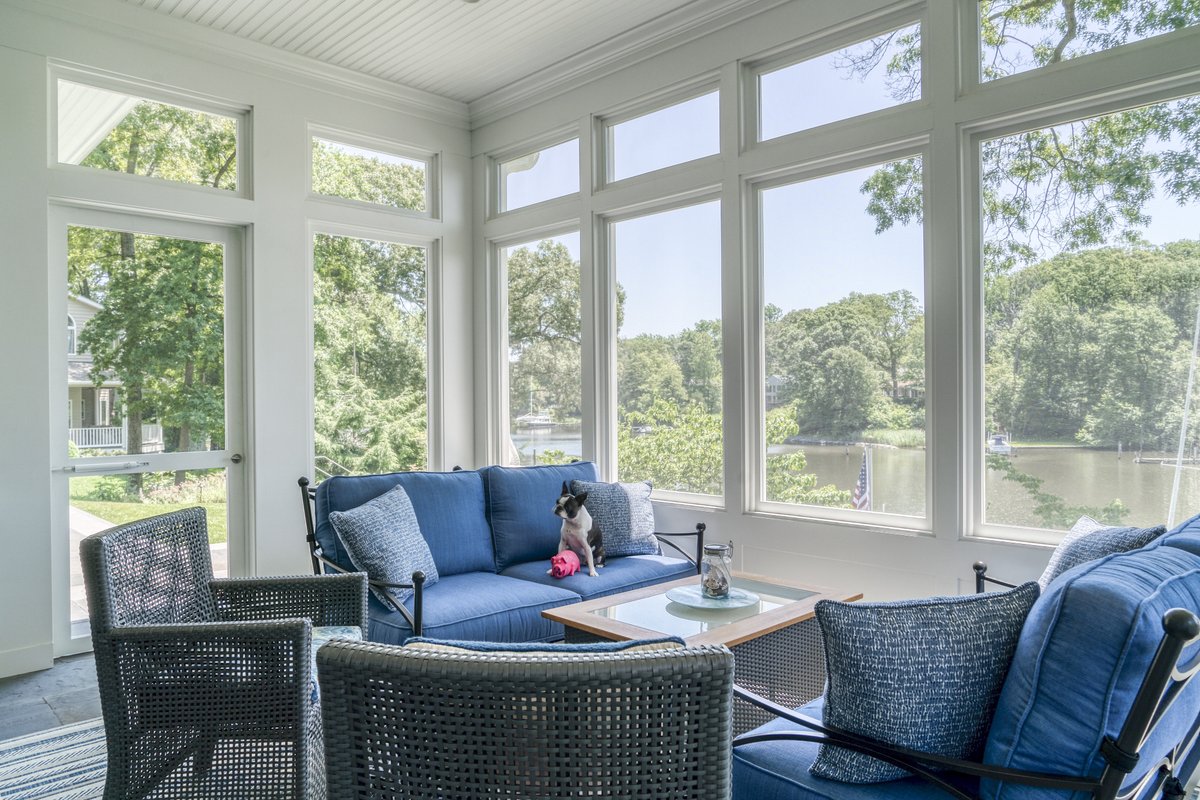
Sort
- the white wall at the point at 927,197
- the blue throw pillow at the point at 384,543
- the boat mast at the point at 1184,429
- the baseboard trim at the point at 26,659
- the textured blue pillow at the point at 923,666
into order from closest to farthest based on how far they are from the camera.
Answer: the textured blue pillow at the point at 923,666, the boat mast at the point at 1184,429, the white wall at the point at 927,197, the blue throw pillow at the point at 384,543, the baseboard trim at the point at 26,659

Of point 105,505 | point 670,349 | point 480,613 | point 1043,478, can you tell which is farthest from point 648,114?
point 105,505

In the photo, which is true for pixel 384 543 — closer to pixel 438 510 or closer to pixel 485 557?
pixel 438 510

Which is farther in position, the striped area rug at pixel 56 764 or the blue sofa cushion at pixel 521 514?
the blue sofa cushion at pixel 521 514

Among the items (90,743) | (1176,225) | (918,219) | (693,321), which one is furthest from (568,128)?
(90,743)

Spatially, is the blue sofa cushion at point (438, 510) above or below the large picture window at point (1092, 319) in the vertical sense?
below

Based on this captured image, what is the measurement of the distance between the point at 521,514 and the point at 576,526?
0.44 metres

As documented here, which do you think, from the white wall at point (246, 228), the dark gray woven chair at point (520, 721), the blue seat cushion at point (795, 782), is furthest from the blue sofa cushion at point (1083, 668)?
the white wall at point (246, 228)

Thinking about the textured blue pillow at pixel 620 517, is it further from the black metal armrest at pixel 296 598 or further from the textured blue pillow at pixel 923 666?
the textured blue pillow at pixel 923 666

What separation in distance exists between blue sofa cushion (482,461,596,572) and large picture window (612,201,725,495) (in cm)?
65

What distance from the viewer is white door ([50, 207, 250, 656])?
3850mm

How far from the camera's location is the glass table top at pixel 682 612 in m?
2.54

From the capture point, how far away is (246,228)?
4.41 meters

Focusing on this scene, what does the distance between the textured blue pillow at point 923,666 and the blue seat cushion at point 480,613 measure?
1680 millimetres

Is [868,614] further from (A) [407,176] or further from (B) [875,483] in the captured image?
(A) [407,176]
